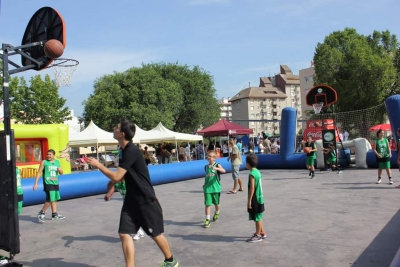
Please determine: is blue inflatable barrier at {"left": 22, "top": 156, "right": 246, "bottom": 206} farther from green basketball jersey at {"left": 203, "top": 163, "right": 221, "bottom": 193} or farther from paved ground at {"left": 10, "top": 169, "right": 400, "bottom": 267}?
green basketball jersey at {"left": 203, "top": 163, "right": 221, "bottom": 193}

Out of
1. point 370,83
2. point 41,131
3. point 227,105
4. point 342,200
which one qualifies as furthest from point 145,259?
point 227,105

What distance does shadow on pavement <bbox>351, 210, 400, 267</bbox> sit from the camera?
16.4 ft

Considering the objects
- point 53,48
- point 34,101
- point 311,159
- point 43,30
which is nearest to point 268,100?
point 34,101

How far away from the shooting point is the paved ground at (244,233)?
5.49 meters

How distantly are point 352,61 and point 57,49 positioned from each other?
1528 inches

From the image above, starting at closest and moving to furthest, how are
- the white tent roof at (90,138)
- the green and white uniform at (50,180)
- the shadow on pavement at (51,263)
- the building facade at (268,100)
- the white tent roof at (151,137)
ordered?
the shadow on pavement at (51,263) → the green and white uniform at (50,180) → the white tent roof at (90,138) → the white tent roof at (151,137) → the building facade at (268,100)

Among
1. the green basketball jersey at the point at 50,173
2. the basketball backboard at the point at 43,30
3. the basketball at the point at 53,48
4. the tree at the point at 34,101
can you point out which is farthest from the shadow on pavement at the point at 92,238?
the tree at the point at 34,101

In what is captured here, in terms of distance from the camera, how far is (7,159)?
5.06m

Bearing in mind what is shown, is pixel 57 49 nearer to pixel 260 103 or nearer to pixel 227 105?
pixel 260 103

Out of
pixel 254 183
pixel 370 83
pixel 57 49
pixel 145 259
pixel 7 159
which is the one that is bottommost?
pixel 145 259

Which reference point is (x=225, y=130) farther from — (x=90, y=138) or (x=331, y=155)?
(x=331, y=155)

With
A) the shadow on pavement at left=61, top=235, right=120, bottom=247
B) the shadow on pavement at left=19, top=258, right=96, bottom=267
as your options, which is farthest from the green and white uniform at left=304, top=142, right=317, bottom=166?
the shadow on pavement at left=19, top=258, right=96, bottom=267

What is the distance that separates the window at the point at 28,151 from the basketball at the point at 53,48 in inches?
394

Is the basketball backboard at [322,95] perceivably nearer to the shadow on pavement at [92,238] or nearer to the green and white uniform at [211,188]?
the green and white uniform at [211,188]
